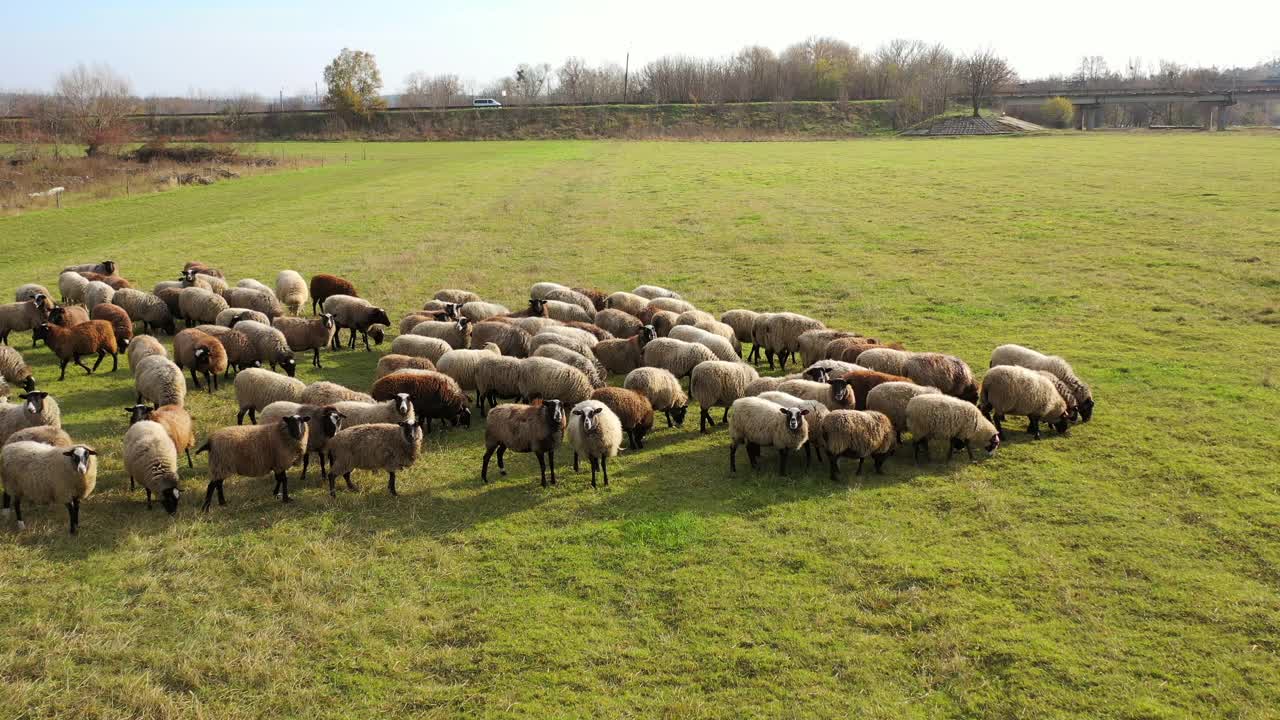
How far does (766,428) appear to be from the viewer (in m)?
10.1

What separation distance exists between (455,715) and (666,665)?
164 cm

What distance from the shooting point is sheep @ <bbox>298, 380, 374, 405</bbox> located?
11430 millimetres

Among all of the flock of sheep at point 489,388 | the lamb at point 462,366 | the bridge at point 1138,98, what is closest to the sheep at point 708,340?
the flock of sheep at point 489,388

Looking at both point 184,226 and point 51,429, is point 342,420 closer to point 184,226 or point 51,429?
point 51,429

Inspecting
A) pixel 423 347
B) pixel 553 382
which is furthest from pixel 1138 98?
pixel 553 382

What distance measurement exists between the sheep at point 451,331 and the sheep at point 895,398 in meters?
6.88

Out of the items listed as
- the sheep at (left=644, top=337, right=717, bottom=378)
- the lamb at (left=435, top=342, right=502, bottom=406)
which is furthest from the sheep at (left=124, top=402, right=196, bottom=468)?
the sheep at (left=644, top=337, right=717, bottom=378)

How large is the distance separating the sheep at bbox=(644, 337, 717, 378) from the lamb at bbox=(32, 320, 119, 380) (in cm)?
916

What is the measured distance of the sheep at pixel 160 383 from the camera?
11805 mm

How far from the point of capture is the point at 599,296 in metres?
18.3

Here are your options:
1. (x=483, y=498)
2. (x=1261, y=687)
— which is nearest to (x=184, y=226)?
(x=483, y=498)

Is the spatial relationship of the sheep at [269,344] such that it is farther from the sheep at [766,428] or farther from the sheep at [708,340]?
the sheep at [766,428]

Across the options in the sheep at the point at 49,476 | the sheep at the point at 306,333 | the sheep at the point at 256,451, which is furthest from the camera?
the sheep at the point at 306,333

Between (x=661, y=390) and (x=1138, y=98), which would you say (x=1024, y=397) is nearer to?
(x=661, y=390)
